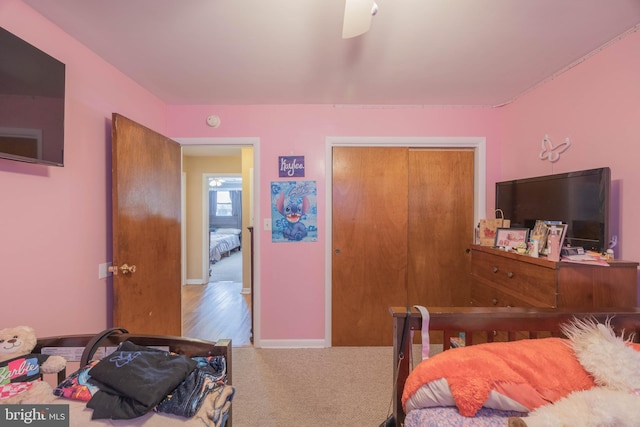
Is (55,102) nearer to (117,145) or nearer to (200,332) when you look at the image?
(117,145)

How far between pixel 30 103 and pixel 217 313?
9.73ft

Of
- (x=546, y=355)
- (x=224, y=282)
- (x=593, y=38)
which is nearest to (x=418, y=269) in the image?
(x=546, y=355)

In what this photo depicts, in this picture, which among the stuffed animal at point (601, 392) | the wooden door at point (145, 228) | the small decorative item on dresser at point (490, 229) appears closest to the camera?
the stuffed animal at point (601, 392)

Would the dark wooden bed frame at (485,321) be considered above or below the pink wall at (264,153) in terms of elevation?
below

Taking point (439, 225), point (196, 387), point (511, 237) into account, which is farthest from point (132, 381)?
point (439, 225)

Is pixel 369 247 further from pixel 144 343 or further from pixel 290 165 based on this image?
pixel 144 343

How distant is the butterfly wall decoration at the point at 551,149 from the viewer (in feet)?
6.66

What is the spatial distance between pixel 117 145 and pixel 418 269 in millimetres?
2759

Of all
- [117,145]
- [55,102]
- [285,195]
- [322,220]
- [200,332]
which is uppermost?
[55,102]

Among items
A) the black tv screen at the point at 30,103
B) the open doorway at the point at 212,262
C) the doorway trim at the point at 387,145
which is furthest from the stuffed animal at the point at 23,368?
the doorway trim at the point at 387,145

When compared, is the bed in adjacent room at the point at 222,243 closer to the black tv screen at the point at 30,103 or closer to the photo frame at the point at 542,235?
the black tv screen at the point at 30,103

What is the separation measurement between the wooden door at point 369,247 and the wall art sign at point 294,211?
0.28 metres

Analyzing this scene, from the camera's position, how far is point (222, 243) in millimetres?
7301

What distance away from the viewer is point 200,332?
3102 millimetres
